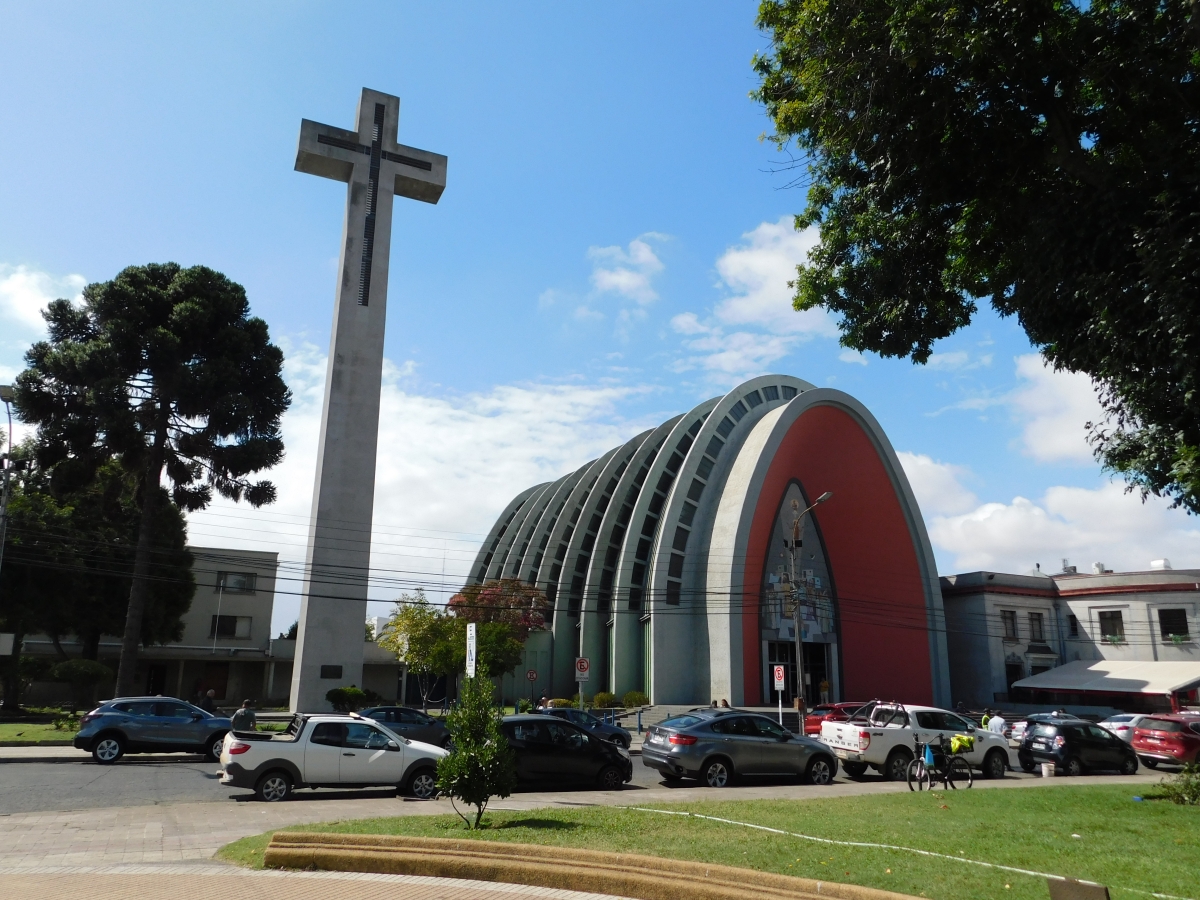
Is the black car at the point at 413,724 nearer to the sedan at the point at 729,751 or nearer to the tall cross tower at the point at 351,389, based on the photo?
the sedan at the point at 729,751

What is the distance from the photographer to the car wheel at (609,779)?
57.0ft

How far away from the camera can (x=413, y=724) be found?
22.3m

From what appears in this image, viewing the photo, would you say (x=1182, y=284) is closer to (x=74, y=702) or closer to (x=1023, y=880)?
(x=1023, y=880)

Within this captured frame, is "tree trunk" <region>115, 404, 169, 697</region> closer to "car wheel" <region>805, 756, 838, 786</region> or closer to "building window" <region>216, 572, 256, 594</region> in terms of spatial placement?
"building window" <region>216, 572, 256, 594</region>

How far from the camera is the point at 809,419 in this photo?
1949 inches

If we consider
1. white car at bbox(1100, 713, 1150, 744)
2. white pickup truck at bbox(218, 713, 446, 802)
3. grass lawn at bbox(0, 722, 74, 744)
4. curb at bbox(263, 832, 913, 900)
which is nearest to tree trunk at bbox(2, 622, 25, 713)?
grass lawn at bbox(0, 722, 74, 744)

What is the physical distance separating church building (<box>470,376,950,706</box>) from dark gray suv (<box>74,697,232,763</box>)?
21779 mm

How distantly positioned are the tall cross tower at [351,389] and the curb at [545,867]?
2634 cm

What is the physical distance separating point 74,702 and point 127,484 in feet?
32.1

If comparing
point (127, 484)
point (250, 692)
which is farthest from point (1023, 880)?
point (250, 692)

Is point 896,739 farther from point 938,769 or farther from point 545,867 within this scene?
point 545,867

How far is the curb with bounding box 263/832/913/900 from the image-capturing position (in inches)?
285

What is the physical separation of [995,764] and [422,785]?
553 inches

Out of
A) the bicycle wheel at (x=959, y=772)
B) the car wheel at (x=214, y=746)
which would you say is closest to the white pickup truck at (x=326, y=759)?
the car wheel at (x=214, y=746)
